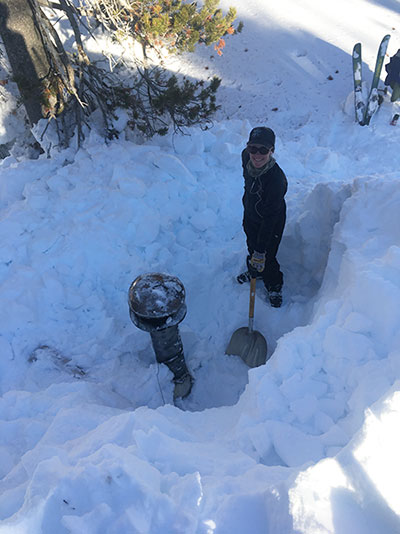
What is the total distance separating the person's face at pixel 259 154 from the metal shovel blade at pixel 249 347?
1.63 meters

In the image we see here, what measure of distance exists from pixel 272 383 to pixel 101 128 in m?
4.55

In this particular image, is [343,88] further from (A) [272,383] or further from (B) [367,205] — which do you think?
(A) [272,383]

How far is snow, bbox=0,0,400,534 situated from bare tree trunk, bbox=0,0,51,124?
872 millimetres

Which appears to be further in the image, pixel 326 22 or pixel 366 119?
pixel 326 22

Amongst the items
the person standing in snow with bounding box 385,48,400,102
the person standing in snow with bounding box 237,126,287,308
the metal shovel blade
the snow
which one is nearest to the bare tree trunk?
the snow

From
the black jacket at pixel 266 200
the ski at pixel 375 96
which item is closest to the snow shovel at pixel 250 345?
the black jacket at pixel 266 200

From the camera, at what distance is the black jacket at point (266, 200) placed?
3118 millimetres

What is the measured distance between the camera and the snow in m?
1.46

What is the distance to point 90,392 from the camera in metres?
2.89

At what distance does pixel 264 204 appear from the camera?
3.22 metres

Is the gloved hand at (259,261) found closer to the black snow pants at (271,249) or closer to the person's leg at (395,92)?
the black snow pants at (271,249)

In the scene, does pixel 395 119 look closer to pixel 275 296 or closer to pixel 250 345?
pixel 275 296

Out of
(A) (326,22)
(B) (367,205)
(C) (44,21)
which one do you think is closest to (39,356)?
(B) (367,205)

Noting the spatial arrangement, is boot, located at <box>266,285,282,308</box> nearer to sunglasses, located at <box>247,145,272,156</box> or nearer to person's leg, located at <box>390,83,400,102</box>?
sunglasses, located at <box>247,145,272,156</box>
